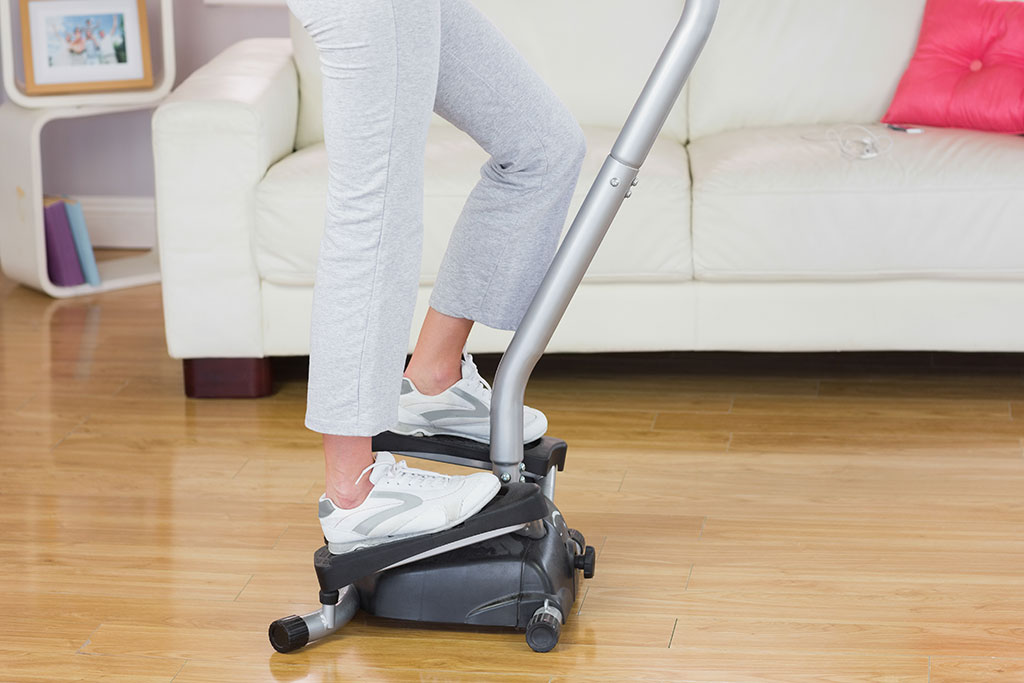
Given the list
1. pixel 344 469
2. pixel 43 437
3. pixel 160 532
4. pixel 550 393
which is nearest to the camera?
pixel 344 469

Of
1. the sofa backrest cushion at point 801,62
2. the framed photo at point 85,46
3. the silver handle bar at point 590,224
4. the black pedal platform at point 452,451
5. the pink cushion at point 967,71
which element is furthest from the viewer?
the framed photo at point 85,46

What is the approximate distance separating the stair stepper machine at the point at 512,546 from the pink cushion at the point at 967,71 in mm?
1365

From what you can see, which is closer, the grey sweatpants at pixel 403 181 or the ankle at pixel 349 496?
the grey sweatpants at pixel 403 181

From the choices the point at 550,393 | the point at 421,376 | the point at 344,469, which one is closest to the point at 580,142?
the point at 421,376

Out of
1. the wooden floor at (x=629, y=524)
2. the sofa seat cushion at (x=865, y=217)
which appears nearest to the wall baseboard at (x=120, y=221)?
the wooden floor at (x=629, y=524)

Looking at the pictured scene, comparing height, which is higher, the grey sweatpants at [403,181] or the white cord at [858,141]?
the grey sweatpants at [403,181]

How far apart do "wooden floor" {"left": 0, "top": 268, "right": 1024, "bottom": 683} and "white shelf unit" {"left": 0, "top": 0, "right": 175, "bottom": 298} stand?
495 mm

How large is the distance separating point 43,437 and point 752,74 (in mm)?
1675

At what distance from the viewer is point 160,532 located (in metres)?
1.94

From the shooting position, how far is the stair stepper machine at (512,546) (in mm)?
1529

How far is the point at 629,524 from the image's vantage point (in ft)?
6.37

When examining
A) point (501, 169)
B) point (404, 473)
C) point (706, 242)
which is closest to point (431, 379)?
point (404, 473)

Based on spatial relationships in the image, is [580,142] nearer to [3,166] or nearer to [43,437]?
[43,437]

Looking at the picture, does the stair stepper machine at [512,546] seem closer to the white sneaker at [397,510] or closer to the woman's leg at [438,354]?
the white sneaker at [397,510]
